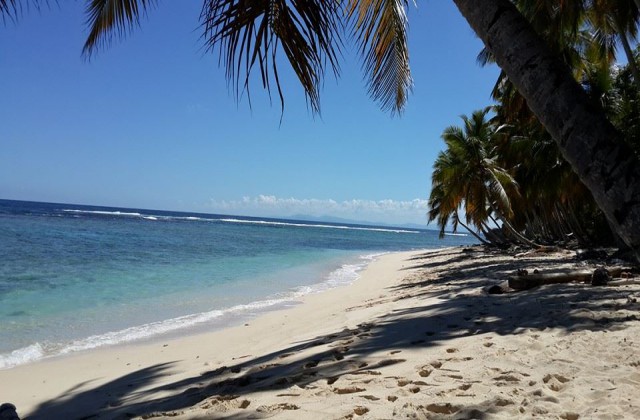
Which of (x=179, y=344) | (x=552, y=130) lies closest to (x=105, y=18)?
(x=552, y=130)

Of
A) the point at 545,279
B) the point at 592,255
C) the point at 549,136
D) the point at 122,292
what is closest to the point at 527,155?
the point at 549,136

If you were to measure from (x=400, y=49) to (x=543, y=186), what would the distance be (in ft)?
51.1

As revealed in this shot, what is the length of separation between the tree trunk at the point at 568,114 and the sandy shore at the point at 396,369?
1770 millimetres

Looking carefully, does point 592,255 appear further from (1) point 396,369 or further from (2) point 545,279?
(1) point 396,369

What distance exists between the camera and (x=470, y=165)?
19.2m

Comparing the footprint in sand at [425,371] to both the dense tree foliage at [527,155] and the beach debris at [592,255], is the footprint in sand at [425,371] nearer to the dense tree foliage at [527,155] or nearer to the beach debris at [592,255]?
the dense tree foliage at [527,155]

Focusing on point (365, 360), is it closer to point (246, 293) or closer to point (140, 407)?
point (140, 407)

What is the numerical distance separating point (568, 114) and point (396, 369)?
109 inches

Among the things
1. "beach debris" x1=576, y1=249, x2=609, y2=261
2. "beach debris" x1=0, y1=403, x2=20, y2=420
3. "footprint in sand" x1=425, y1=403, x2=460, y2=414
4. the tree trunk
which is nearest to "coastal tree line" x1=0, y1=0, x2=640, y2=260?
the tree trunk

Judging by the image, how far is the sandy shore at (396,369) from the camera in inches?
117

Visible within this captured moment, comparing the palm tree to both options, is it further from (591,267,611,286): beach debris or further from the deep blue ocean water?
(591,267,611,286): beach debris

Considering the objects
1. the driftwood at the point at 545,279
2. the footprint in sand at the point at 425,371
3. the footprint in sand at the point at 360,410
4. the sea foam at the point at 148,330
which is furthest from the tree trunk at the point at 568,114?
the sea foam at the point at 148,330

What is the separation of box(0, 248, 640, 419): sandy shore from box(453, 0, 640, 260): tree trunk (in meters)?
1.77

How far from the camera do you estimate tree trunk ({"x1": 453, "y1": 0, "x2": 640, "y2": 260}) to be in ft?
4.63
